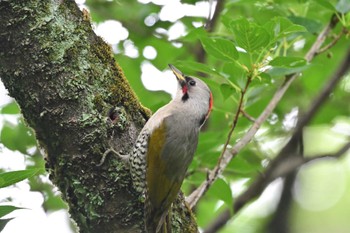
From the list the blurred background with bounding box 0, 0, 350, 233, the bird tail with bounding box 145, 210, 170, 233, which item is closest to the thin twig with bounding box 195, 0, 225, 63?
the blurred background with bounding box 0, 0, 350, 233

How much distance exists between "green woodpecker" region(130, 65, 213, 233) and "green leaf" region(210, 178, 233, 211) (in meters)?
0.20

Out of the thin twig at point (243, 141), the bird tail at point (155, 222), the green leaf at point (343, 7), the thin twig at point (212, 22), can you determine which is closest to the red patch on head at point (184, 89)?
the thin twig at point (243, 141)

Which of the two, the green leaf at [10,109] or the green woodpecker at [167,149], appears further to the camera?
the green leaf at [10,109]

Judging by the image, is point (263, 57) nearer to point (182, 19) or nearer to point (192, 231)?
point (192, 231)

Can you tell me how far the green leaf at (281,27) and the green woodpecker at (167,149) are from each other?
31.4 inches

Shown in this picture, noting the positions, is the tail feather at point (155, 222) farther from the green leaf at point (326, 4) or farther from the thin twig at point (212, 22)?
the thin twig at point (212, 22)

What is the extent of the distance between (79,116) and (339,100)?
2843 millimetres

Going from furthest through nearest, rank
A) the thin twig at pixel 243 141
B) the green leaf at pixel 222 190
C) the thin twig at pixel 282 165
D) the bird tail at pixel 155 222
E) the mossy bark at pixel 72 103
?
1. the thin twig at pixel 282 165
2. the green leaf at pixel 222 190
3. the thin twig at pixel 243 141
4. the bird tail at pixel 155 222
5. the mossy bark at pixel 72 103

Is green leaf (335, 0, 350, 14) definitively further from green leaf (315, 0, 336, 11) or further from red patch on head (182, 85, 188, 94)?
red patch on head (182, 85, 188, 94)

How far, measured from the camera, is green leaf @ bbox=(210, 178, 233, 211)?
12.5ft

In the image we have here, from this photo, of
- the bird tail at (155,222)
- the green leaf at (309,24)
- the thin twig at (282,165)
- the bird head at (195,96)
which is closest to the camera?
the bird tail at (155,222)

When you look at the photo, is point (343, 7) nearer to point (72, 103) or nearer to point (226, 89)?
point (226, 89)

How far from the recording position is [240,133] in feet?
14.3

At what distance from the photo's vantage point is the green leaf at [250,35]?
3.21 metres
